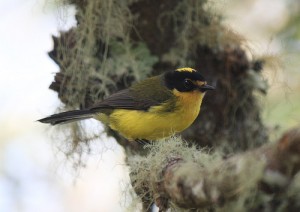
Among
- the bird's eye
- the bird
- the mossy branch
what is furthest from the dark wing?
the mossy branch

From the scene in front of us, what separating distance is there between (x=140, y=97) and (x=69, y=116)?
1.58 ft

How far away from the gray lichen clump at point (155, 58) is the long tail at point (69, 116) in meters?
0.18

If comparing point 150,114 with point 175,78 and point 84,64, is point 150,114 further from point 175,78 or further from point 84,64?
point 84,64

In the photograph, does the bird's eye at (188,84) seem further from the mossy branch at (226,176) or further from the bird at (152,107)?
the mossy branch at (226,176)

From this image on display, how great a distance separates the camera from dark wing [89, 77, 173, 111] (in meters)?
4.50

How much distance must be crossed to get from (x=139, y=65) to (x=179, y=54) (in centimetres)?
28

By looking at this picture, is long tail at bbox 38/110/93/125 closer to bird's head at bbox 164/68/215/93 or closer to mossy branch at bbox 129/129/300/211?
bird's head at bbox 164/68/215/93

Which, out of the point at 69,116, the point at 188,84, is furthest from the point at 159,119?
the point at 69,116

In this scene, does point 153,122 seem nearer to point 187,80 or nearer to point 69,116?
point 187,80

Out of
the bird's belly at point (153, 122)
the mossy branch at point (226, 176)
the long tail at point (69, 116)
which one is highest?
the mossy branch at point (226, 176)

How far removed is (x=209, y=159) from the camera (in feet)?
9.00

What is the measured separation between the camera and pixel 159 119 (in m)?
4.47

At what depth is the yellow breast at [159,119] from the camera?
4.41 metres

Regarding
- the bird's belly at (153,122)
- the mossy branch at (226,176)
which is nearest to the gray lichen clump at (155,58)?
the bird's belly at (153,122)
